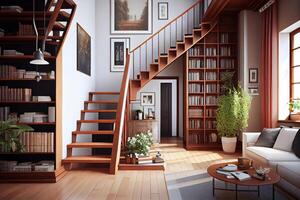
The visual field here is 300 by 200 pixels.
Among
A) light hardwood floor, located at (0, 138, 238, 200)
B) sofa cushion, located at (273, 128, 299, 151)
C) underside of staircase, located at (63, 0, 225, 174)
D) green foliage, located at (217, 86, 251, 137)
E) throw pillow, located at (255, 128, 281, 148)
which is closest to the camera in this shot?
light hardwood floor, located at (0, 138, 238, 200)

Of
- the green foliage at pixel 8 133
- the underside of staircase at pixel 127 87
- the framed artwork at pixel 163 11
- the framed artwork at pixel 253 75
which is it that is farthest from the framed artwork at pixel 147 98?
the green foliage at pixel 8 133

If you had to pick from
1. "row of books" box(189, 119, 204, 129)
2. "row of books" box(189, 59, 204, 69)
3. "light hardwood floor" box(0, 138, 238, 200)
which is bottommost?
"light hardwood floor" box(0, 138, 238, 200)

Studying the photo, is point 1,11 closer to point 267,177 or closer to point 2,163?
point 2,163

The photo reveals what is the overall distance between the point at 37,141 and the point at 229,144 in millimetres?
4604

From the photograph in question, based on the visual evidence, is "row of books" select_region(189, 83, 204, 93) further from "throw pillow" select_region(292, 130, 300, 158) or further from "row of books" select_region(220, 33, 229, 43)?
"throw pillow" select_region(292, 130, 300, 158)

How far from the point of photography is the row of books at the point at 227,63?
25.4 ft

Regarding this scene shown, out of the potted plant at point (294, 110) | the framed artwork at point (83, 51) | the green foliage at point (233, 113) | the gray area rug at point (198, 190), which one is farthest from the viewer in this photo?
the green foliage at point (233, 113)

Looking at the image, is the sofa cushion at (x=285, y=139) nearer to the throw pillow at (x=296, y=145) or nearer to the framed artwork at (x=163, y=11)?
the throw pillow at (x=296, y=145)

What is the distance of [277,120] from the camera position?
6.07 metres

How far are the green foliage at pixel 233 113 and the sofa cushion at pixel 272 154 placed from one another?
6.51ft

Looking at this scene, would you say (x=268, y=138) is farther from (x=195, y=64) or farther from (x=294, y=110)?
(x=195, y=64)

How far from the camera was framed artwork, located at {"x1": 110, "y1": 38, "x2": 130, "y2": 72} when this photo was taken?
28.1ft

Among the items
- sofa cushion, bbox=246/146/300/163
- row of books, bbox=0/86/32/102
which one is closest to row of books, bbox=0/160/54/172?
row of books, bbox=0/86/32/102

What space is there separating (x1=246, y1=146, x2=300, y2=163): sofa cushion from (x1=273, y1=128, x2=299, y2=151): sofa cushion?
11 centimetres
